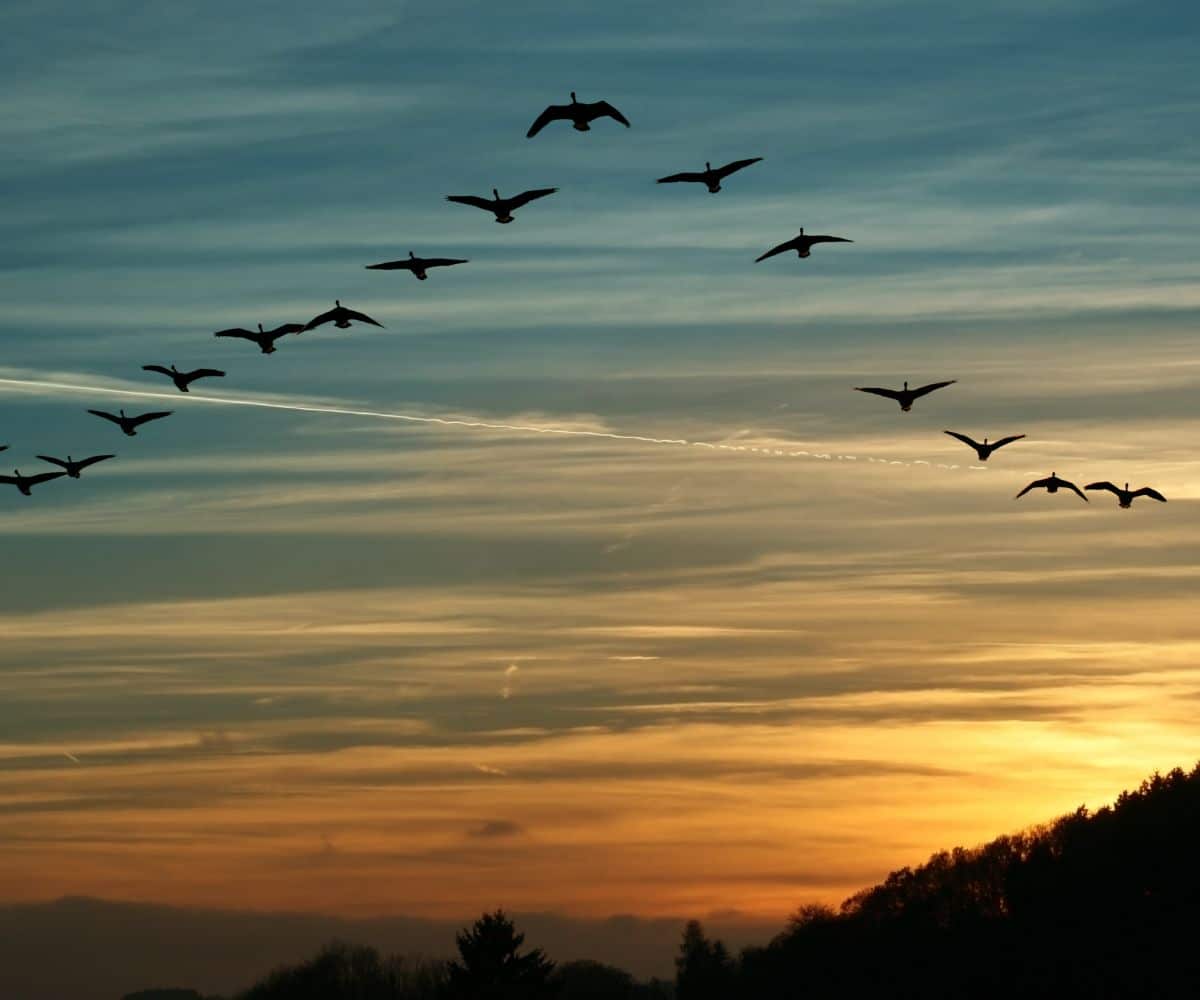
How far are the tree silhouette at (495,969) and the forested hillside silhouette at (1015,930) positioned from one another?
8cm

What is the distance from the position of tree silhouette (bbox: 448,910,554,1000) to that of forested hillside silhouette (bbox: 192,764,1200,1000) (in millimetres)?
83

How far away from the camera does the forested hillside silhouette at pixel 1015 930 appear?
12069 centimetres

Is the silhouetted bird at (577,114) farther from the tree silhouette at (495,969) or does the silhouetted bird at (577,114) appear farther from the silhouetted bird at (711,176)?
the tree silhouette at (495,969)

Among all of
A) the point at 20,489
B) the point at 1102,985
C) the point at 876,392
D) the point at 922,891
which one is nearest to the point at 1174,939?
the point at 1102,985

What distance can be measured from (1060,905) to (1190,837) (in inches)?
399

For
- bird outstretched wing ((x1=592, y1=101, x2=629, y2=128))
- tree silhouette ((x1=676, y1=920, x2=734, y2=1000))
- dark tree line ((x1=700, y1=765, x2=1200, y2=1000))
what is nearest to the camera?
bird outstretched wing ((x1=592, y1=101, x2=629, y2=128))

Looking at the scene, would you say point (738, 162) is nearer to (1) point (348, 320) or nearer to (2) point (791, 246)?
(2) point (791, 246)

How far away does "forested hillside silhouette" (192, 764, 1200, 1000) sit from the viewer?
120688 mm

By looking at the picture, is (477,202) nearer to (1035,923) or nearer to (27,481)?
(27,481)

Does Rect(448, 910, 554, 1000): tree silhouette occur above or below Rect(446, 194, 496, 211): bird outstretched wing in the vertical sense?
below

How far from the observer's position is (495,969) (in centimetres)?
13312

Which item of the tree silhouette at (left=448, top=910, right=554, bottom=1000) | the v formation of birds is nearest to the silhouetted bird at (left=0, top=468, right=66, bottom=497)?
the v formation of birds

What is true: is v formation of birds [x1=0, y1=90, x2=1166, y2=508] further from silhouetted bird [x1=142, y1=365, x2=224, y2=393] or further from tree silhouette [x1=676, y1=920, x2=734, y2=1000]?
tree silhouette [x1=676, y1=920, x2=734, y2=1000]

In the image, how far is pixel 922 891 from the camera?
488 feet
